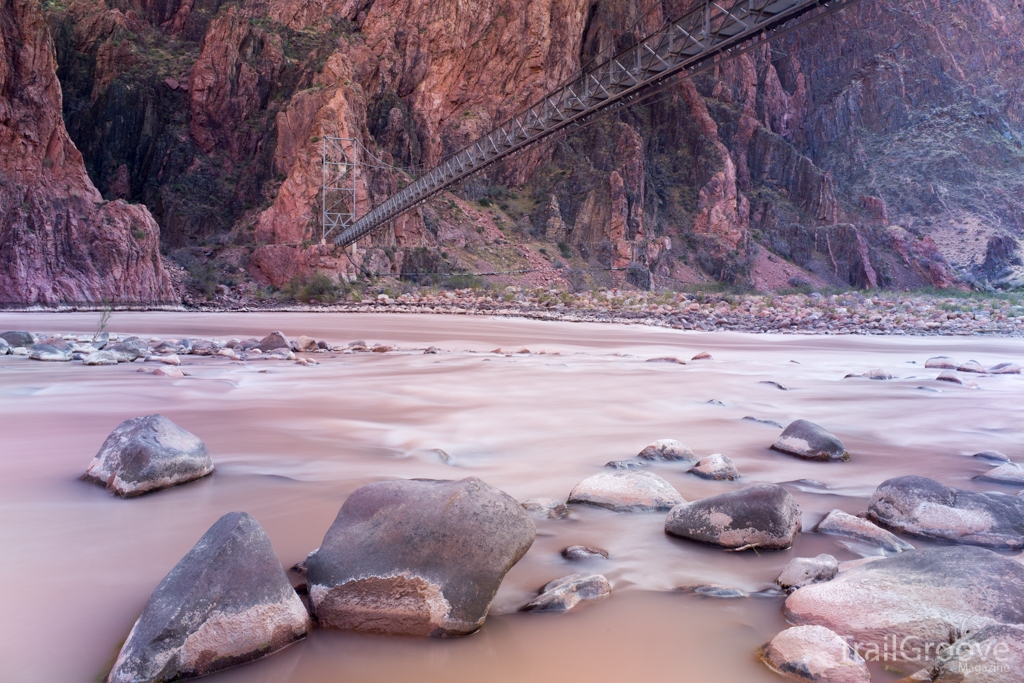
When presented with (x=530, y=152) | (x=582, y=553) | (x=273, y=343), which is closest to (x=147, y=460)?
(x=582, y=553)

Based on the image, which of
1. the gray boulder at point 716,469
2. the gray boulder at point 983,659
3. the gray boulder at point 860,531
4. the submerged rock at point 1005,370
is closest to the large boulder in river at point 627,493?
the gray boulder at point 716,469

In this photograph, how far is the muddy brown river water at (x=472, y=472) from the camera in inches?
45.8

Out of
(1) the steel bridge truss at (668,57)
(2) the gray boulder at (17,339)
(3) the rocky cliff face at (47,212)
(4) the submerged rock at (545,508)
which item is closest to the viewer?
(4) the submerged rock at (545,508)

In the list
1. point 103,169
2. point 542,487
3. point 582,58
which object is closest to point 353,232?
point 103,169

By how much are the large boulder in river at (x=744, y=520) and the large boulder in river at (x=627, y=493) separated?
7.5 inches

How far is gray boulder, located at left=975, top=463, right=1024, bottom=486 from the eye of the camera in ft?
7.28

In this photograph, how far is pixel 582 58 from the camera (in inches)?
1690

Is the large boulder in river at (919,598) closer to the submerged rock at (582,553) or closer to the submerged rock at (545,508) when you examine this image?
the submerged rock at (582,553)

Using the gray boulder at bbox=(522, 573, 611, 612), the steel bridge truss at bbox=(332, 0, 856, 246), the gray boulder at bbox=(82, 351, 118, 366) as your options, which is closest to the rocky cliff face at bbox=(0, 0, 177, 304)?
the steel bridge truss at bbox=(332, 0, 856, 246)

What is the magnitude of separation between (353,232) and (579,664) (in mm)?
24736

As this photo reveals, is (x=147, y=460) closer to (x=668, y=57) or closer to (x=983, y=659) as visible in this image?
(x=983, y=659)

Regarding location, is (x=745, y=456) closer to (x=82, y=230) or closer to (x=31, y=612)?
(x=31, y=612)

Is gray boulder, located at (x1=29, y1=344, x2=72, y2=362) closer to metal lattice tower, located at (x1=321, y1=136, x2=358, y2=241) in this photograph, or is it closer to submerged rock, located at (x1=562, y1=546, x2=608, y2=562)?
submerged rock, located at (x1=562, y1=546, x2=608, y2=562)

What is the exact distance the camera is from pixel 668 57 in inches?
522
